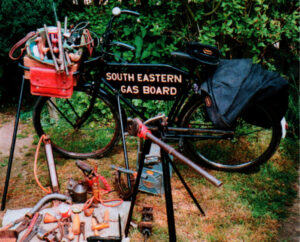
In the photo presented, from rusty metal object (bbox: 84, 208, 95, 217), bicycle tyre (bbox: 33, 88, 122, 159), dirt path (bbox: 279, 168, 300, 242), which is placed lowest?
dirt path (bbox: 279, 168, 300, 242)

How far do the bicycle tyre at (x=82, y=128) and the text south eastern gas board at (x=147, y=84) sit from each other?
257 millimetres

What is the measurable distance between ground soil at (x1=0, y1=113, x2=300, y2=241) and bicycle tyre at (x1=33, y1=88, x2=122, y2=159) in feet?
1.08

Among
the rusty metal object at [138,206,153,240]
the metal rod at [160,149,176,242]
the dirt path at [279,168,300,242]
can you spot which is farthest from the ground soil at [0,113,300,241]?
the metal rod at [160,149,176,242]

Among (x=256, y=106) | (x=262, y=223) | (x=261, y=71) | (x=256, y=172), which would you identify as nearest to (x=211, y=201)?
(x=262, y=223)

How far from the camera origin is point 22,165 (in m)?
4.24

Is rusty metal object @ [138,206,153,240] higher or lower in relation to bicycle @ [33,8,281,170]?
lower

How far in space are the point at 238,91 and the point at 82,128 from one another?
251 centimetres

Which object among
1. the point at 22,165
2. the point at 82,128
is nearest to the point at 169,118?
the point at 82,128

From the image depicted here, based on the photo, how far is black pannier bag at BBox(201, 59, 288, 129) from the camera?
3385 mm

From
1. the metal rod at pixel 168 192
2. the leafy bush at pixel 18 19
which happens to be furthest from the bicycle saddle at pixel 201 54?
the leafy bush at pixel 18 19

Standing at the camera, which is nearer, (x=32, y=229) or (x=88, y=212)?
(x=32, y=229)

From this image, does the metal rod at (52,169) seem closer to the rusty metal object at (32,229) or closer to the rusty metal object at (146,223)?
the rusty metal object at (32,229)

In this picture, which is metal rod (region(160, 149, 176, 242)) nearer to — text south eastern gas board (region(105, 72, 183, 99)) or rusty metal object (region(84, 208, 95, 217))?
rusty metal object (region(84, 208, 95, 217))

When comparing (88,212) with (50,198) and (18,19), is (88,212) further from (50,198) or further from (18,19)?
(18,19)
